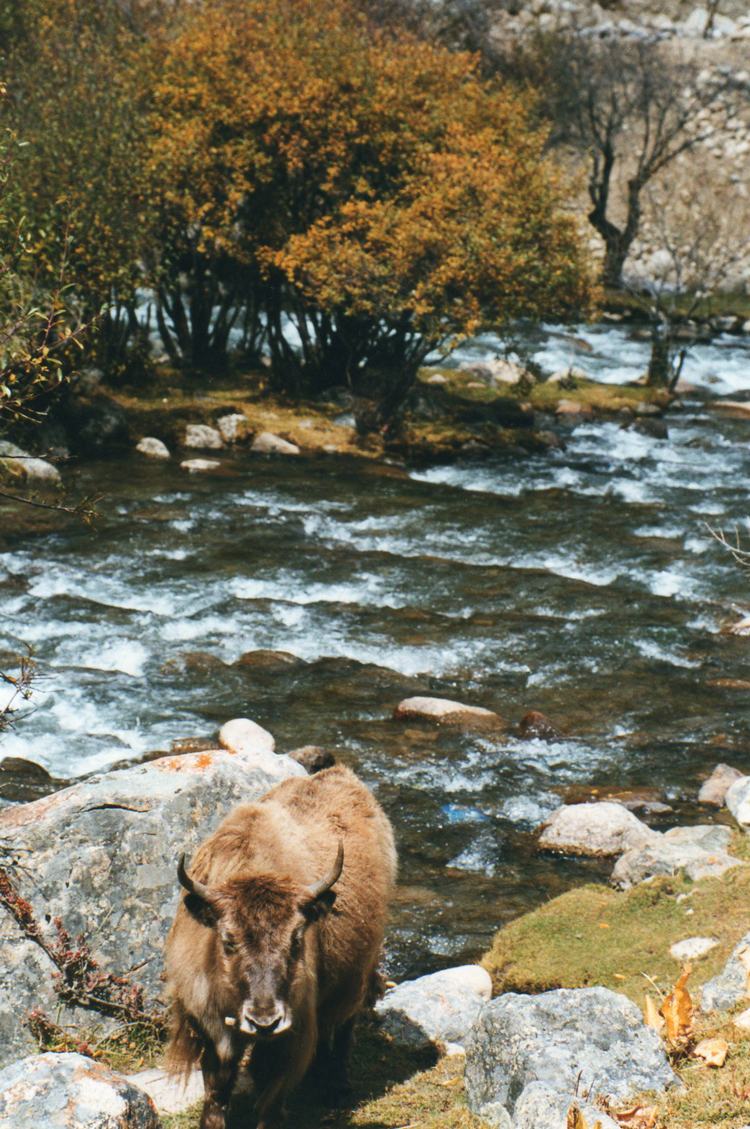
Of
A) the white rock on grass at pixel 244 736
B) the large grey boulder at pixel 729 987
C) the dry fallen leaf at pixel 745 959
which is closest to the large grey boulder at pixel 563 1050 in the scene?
the large grey boulder at pixel 729 987

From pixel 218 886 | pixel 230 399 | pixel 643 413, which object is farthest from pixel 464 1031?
pixel 643 413

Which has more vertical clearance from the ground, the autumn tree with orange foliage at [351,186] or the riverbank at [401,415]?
the autumn tree with orange foliage at [351,186]

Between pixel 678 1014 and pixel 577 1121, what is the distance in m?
1.30

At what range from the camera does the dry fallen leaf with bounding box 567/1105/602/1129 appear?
15.7 ft

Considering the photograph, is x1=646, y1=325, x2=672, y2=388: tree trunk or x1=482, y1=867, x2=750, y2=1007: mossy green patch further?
x1=646, y1=325, x2=672, y2=388: tree trunk

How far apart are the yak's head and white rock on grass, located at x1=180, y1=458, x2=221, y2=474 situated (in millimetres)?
21005

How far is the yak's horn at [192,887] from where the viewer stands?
5.20 m

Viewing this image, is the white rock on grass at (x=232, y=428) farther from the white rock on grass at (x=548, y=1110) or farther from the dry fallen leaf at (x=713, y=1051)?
the white rock on grass at (x=548, y=1110)

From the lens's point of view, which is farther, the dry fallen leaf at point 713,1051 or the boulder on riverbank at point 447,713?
the boulder on riverbank at point 447,713

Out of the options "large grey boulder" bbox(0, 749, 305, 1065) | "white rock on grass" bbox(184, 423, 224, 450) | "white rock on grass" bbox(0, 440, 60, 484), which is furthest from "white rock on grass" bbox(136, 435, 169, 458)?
"large grey boulder" bbox(0, 749, 305, 1065)

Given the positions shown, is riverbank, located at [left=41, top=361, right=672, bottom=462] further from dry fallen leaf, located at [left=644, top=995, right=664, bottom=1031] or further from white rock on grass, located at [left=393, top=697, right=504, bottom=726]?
dry fallen leaf, located at [left=644, top=995, right=664, bottom=1031]

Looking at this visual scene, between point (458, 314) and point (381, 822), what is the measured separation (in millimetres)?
21590

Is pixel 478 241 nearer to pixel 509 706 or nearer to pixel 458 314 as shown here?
pixel 458 314

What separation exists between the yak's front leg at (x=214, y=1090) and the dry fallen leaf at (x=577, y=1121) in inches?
76.7
